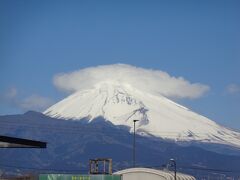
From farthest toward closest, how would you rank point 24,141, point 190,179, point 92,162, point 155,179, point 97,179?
1. point 190,179
2. point 92,162
3. point 155,179
4. point 97,179
5. point 24,141

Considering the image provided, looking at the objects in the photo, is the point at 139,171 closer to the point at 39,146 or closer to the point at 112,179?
the point at 112,179

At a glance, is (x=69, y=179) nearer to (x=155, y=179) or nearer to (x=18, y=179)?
(x=155, y=179)

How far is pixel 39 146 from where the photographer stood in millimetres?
63938

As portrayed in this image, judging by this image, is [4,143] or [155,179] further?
[155,179]

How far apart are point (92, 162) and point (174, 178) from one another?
14.1 metres

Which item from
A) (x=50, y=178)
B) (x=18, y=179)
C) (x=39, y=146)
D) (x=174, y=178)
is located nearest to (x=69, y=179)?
(x=50, y=178)

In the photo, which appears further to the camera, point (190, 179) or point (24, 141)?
point (190, 179)

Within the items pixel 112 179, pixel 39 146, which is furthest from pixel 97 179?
pixel 39 146

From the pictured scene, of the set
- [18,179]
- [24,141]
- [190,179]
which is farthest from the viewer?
[18,179]

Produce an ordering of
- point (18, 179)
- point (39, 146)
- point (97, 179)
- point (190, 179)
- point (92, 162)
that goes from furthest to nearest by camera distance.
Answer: point (18, 179) → point (190, 179) → point (92, 162) → point (97, 179) → point (39, 146)

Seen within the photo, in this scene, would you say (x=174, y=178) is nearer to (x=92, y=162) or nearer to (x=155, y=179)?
(x=155, y=179)

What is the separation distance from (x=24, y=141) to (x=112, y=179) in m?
15.1

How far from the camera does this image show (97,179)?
69375 millimetres

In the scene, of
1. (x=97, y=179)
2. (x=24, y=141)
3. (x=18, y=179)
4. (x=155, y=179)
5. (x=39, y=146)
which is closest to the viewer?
(x=24, y=141)
